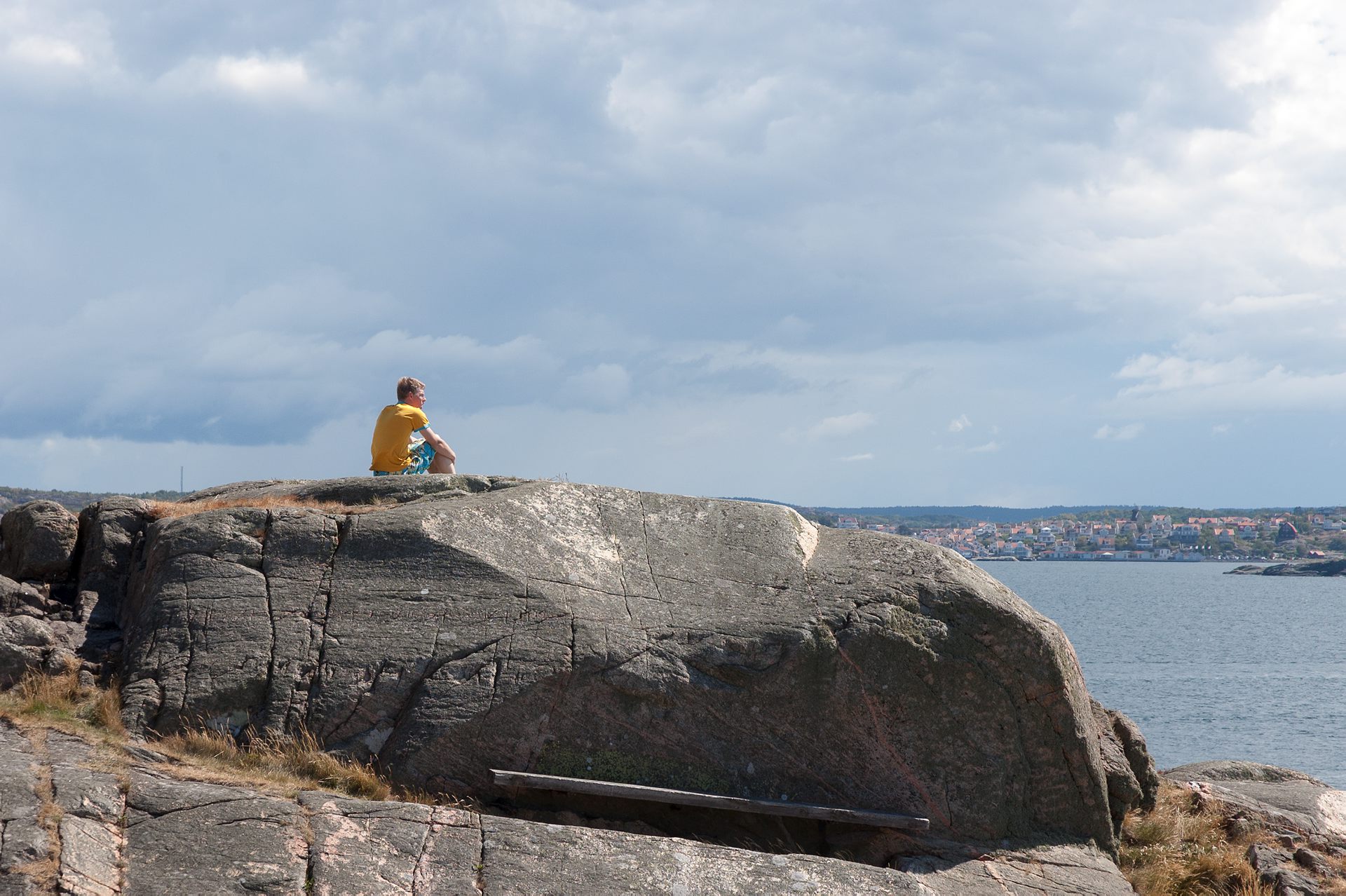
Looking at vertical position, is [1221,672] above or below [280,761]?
below

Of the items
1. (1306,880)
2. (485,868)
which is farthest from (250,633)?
(1306,880)

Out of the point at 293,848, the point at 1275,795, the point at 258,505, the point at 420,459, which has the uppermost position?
the point at 420,459

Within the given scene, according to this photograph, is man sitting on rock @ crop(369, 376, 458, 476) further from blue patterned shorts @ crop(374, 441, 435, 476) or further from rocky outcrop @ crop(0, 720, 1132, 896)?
rocky outcrop @ crop(0, 720, 1132, 896)

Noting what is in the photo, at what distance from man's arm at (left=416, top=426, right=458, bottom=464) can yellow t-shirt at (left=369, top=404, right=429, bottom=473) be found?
7cm

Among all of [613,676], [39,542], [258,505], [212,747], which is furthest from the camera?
[39,542]

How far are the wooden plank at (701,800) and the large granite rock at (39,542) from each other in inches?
235

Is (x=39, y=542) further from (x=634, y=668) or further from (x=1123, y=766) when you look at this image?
(x=1123, y=766)

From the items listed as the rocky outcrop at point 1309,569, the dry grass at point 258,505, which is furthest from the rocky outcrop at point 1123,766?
the rocky outcrop at point 1309,569

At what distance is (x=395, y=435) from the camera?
47.2 feet

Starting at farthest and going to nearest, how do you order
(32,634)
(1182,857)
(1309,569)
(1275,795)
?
1. (1309,569)
2. (1275,795)
3. (1182,857)
4. (32,634)

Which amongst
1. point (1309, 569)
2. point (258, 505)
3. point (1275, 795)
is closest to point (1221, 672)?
point (1275, 795)

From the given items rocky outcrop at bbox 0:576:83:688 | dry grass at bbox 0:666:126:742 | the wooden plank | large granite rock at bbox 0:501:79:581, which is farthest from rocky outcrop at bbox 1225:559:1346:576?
dry grass at bbox 0:666:126:742

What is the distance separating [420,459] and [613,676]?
5.17 m

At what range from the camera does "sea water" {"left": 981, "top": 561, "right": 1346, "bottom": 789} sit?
1482 inches
